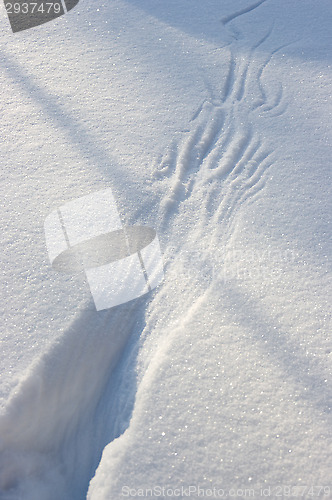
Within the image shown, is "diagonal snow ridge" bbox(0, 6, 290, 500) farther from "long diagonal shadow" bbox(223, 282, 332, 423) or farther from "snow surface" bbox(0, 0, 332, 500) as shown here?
"long diagonal shadow" bbox(223, 282, 332, 423)

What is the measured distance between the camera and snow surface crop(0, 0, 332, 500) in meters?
0.84

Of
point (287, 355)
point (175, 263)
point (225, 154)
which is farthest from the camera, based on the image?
point (225, 154)

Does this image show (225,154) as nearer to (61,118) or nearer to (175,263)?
(175,263)

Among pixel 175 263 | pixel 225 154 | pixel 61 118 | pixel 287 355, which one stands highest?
pixel 61 118

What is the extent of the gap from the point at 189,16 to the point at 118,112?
681mm

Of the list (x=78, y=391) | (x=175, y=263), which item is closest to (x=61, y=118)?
(x=175, y=263)

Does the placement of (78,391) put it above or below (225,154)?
below

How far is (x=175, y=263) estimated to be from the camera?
1.08 m

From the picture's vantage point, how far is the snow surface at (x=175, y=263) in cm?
84

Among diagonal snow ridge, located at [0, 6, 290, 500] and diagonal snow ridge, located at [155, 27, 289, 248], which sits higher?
diagonal snow ridge, located at [155, 27, 289, 248]

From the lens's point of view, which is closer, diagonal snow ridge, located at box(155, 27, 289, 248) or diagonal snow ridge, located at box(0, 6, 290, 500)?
diagonal snow ridge, located at box(0, 6, 290, 500)

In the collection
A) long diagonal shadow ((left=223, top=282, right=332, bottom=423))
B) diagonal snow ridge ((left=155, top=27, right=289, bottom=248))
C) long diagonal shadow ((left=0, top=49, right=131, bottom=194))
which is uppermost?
long diagonal shadow ((left=0, top=49, right=131, bottom=194))

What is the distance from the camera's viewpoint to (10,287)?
3.39 feet

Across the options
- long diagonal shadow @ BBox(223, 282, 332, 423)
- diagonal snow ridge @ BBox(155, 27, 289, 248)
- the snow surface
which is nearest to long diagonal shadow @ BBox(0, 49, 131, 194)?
the snow surface
